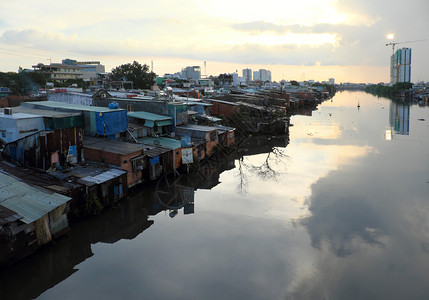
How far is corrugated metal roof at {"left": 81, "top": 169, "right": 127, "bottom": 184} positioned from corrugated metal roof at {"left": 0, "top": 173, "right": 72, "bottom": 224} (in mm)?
1939

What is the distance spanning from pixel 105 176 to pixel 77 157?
224 cm

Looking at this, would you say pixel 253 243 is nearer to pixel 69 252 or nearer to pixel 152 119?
pixel 69 252

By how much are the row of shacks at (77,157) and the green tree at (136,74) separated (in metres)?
27.1

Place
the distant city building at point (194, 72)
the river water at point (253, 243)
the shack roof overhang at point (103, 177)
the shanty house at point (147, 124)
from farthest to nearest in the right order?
the distant city building at point (194, 72), the shanty house at point (147, 124), the shack roof overhang at point (103, 177), the river water at point (253, 243)

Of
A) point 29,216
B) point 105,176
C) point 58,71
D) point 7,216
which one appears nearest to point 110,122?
point 105,176

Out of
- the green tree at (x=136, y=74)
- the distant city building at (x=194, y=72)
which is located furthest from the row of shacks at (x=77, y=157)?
the distant city building at (x=194, y=72)

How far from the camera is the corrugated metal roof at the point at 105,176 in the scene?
1238cm

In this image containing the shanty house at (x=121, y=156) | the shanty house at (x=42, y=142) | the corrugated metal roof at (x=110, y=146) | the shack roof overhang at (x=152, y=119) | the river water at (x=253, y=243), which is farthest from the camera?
the shack roof overhang at (x=152, y=119)

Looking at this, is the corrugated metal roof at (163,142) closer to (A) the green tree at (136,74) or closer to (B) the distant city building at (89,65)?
(A) the green tree at (136,74)

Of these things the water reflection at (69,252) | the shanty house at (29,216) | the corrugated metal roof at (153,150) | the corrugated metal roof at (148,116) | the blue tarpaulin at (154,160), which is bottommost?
the water reflection at (69,252)

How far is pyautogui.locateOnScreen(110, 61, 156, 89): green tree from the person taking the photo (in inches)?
1869

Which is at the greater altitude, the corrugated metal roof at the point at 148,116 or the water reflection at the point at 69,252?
the corrugated metal roof at the point at 148,116

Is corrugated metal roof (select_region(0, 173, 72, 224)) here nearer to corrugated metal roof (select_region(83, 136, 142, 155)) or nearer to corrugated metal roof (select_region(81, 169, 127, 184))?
corrugated metal roof (select_region(81, 169, 127, 184))

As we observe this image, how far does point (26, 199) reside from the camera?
977 centimetres
